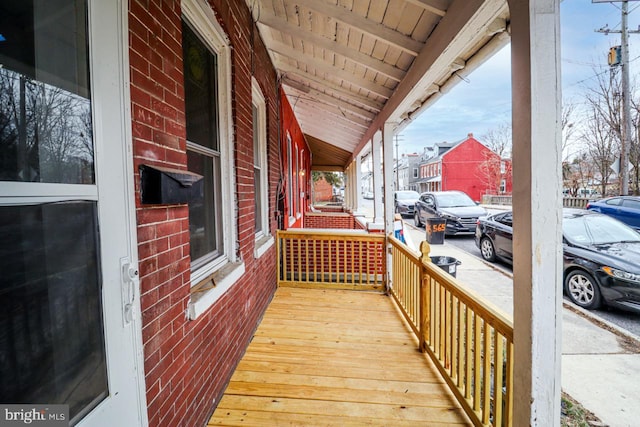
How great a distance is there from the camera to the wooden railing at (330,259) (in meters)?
4.46

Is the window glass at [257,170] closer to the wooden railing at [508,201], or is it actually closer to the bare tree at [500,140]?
the wooden railing at [508,201]

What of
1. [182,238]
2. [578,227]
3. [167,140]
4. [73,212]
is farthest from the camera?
[578,227]

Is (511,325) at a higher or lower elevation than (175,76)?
lower

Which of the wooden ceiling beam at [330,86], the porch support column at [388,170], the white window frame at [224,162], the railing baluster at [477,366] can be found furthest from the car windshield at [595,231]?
the white window frame at [224,162]

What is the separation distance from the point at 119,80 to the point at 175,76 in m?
0.46

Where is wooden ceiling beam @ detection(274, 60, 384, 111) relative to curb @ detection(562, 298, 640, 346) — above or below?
above

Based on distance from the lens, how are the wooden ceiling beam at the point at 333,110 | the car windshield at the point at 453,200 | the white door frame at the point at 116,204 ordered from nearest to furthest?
the white door frame at the point at 116,204 → the wooden ceiling beam at the point at 333,110 → the car windshield at the point at 453,200

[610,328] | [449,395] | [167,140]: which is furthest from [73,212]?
[610,328]

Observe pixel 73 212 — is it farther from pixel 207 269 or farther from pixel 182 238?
pixel 207 269

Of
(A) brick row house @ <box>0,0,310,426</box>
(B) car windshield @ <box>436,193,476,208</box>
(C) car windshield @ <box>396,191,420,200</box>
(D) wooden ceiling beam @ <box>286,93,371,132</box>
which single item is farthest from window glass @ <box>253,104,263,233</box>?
(C) car windshield @ <box>396,191,420,200</box>

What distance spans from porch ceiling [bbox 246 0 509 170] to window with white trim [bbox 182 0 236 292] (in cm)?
88

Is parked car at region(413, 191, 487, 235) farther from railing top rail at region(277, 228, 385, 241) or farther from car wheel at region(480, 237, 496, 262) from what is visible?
railing top rail at region(277, 228, 385, 241)

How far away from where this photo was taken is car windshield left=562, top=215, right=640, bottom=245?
447 cm

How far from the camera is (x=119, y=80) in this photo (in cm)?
111
